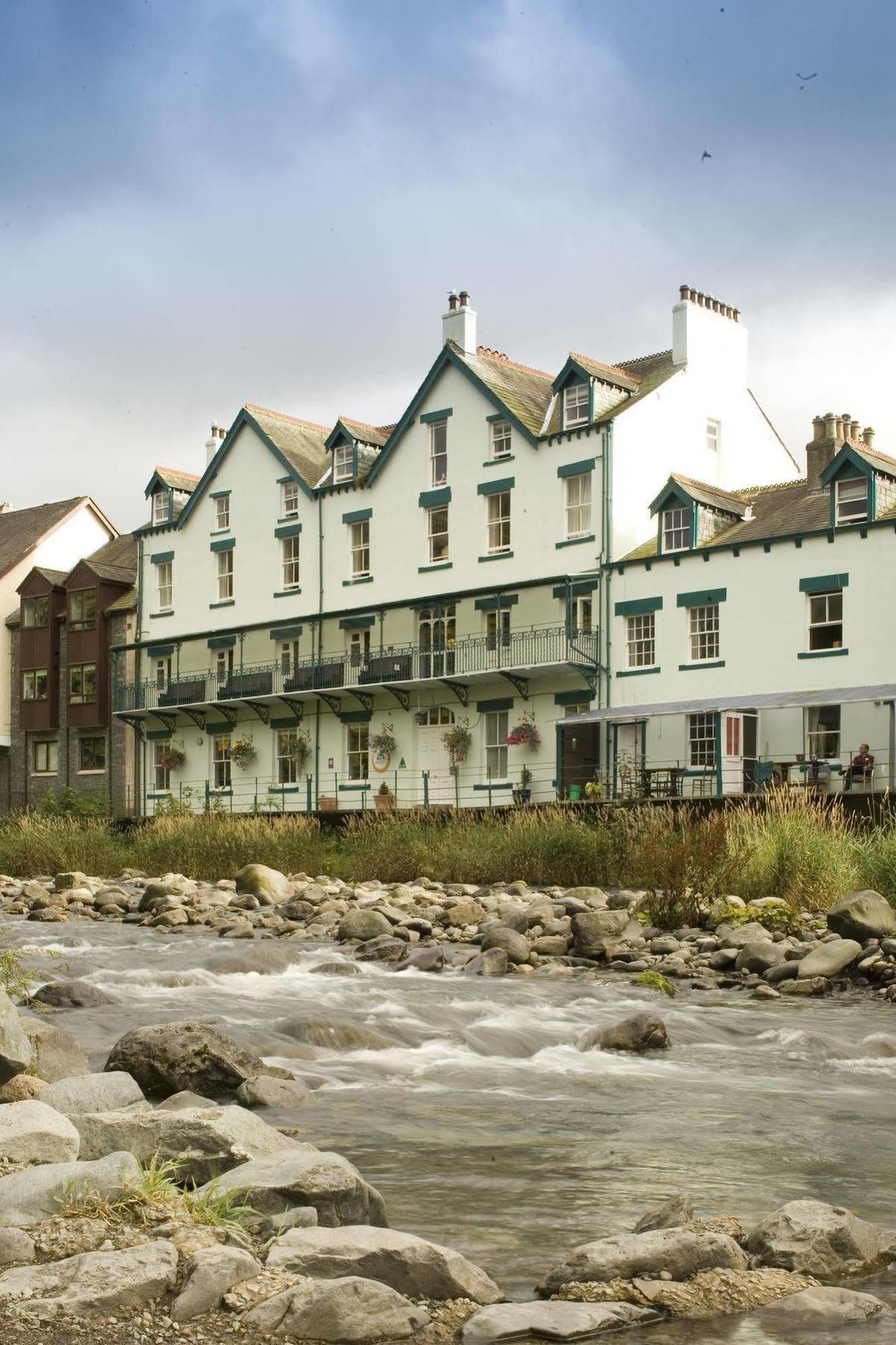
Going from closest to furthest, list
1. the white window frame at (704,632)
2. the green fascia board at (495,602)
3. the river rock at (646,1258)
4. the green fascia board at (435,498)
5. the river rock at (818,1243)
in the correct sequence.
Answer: the river rock at (646,1258) < the river rock at (818,1243) < the white window frame at (704,632) < the green fascia board at (495,602) < the green fascia board at (435,498)

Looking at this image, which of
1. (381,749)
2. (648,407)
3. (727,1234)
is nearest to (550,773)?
(381,749)

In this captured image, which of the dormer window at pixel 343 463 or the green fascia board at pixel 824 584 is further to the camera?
the dormer window at pixel 343 463

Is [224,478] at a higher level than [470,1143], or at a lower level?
higher

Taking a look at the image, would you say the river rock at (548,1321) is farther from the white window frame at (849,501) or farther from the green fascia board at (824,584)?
the white window frame at (849,501)

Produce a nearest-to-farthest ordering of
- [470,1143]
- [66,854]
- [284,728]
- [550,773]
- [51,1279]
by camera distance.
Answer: [51,1279] < [470,1143] < [66,854] < [550,773] < [284,728]

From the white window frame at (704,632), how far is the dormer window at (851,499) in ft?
12.1

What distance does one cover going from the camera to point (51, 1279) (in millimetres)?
5266

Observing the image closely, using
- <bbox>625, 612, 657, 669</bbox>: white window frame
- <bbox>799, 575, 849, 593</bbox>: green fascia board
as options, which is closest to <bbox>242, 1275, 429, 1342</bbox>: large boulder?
<bbox>799, 575, 849, 593</bbox>: green fascia board

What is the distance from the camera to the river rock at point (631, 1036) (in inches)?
477

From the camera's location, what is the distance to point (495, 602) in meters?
39.3

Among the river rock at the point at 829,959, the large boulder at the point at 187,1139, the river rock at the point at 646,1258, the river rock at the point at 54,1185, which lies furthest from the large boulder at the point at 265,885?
the river rock at the point at 646,1258

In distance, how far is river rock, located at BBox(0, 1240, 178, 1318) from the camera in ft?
16.8

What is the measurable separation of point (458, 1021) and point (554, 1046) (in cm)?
146

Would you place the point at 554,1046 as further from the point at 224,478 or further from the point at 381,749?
Result: the point at 224,478
